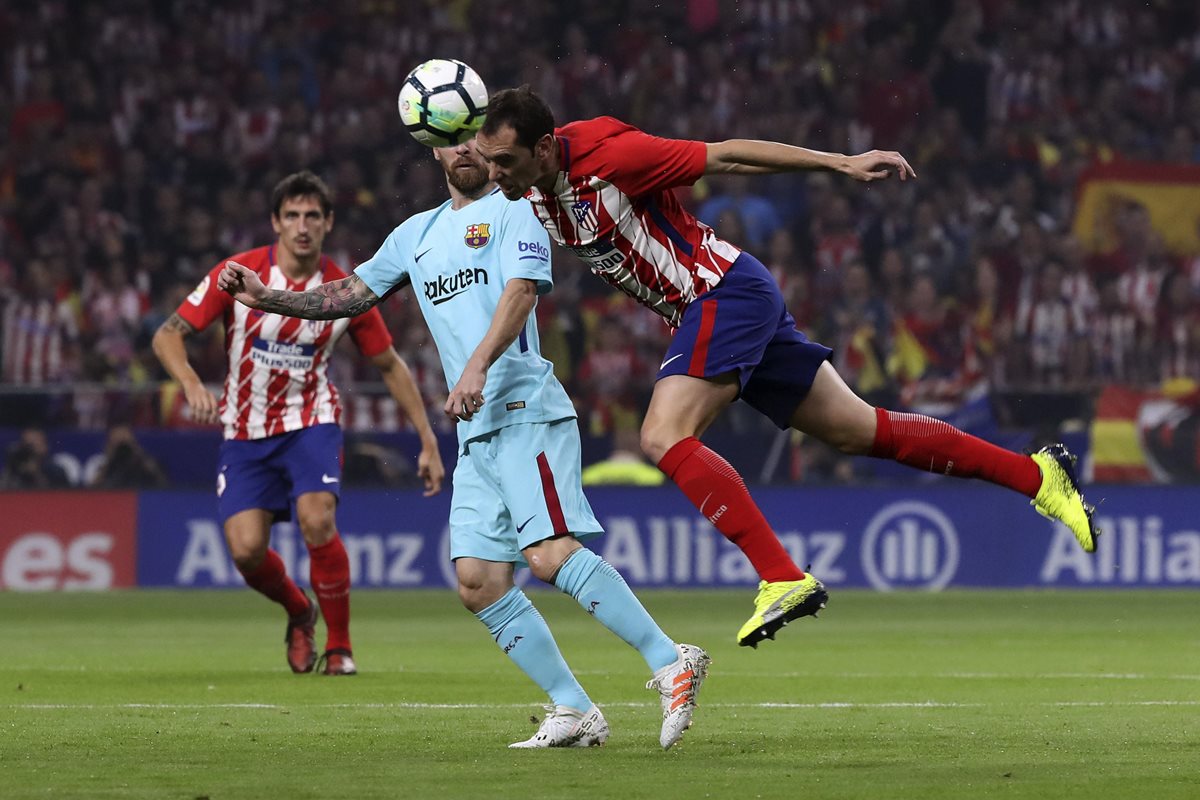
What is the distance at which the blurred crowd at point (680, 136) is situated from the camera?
1770cm

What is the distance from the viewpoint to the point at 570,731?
6.32 m

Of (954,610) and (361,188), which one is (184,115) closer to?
(361,188)

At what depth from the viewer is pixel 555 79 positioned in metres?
21.9

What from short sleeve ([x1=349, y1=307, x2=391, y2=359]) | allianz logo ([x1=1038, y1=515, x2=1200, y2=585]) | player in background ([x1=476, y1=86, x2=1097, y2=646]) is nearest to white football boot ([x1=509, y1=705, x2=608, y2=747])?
player in background ([x1=476, y1=86, x2=1097, y2=646])

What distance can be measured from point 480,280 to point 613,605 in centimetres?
121

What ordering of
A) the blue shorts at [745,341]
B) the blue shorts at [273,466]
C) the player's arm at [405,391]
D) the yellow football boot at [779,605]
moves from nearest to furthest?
the yellow football boot at [779,605] < the blue shorts at [745,341] < the player's arm at [405,391] < the blue shorts at [273,466]

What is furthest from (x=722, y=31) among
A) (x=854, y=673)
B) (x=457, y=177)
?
(x=457, y=177)

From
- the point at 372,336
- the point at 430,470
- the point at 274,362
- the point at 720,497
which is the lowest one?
the point at 430,470

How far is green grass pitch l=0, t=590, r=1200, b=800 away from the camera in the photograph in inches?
212

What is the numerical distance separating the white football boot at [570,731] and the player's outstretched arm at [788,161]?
5.95 feet

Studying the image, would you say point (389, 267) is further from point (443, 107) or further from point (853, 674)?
point (853, 674)

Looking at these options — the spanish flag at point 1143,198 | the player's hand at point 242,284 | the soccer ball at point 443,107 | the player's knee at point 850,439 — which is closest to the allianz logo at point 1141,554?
the spanish flag at point 1143,198

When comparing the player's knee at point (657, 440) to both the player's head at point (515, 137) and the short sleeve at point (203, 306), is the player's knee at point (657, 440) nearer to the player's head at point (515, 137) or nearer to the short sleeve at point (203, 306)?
the player's head at point (515, 137)

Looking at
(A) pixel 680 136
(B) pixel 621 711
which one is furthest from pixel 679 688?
(A) pixel 680 136
